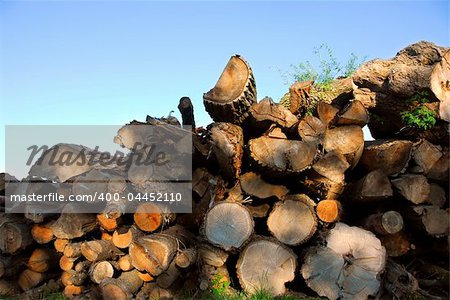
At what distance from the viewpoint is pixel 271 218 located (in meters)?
4.18

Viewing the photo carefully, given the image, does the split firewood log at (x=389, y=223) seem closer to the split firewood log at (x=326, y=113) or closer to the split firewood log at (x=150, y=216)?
the split firewood log at (x=326, y=113)

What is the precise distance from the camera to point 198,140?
449 centimetres

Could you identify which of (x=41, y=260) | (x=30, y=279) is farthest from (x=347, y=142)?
(x=30, y=279)

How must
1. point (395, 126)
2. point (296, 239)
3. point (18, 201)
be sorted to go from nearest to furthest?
1. point (296, 239)
2. point (18, 201)
3. point (395, 126)

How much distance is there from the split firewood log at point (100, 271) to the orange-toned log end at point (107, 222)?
370mm

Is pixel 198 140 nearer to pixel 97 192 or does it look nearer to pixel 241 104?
pixel 241 104

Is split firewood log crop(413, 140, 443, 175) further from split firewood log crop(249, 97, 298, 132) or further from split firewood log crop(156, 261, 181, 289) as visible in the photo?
split firewood log crop(156, 261, 181, 289)

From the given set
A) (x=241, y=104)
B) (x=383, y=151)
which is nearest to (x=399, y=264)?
(x=383, y=151)

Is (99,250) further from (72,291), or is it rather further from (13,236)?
(13,236)

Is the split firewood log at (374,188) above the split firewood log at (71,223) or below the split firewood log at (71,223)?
above

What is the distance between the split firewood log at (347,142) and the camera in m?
4.43

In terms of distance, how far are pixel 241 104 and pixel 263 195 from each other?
1.01m

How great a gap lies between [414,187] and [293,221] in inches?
56.0

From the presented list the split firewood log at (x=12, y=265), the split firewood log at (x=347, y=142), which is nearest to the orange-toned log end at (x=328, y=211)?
the split firewood log at (x=347, y=142)
